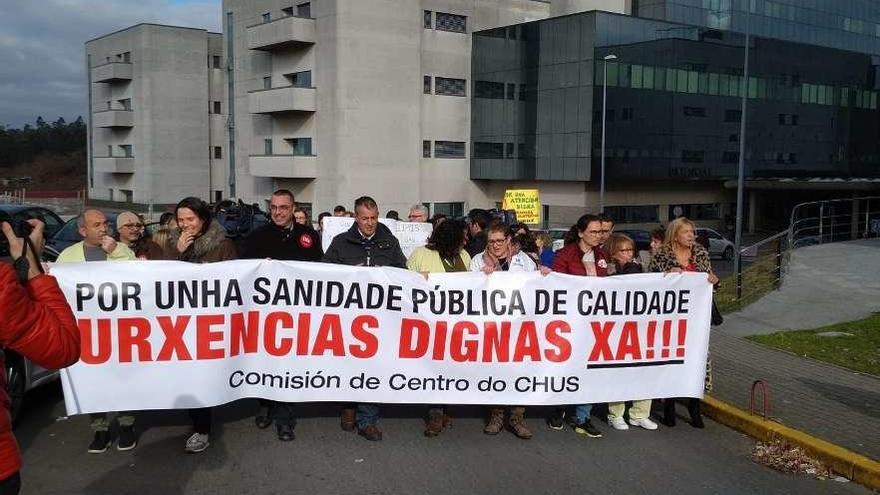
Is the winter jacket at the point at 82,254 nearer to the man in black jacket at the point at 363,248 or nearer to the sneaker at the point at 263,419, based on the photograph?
the man in black jacket at the point at 363,248

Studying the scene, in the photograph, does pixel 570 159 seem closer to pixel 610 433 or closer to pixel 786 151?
pixel 786 151

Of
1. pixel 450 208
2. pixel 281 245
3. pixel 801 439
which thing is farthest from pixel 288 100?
pixel 801 439

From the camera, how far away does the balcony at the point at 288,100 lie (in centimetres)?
4978

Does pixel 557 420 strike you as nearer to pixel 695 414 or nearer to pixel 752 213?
pixel 695 414

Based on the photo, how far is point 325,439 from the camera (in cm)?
710

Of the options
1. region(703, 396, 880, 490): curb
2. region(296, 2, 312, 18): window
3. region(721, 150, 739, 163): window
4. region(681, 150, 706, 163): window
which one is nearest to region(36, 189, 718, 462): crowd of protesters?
region(703, 396, 880, 490): curb

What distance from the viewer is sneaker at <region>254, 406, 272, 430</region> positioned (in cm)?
744

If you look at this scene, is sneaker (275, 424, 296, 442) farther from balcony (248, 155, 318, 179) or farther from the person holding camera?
balcony (248, 155, 318, 179)

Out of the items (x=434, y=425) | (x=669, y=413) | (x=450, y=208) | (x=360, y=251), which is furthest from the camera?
(x=450, y=208)

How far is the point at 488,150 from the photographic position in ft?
178

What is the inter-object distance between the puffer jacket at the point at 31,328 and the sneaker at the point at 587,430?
17.1ft

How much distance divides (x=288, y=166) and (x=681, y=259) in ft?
149

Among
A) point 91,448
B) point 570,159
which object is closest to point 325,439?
point 91,448

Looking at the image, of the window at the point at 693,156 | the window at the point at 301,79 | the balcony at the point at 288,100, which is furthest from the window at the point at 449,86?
the window at the point at 693,156
